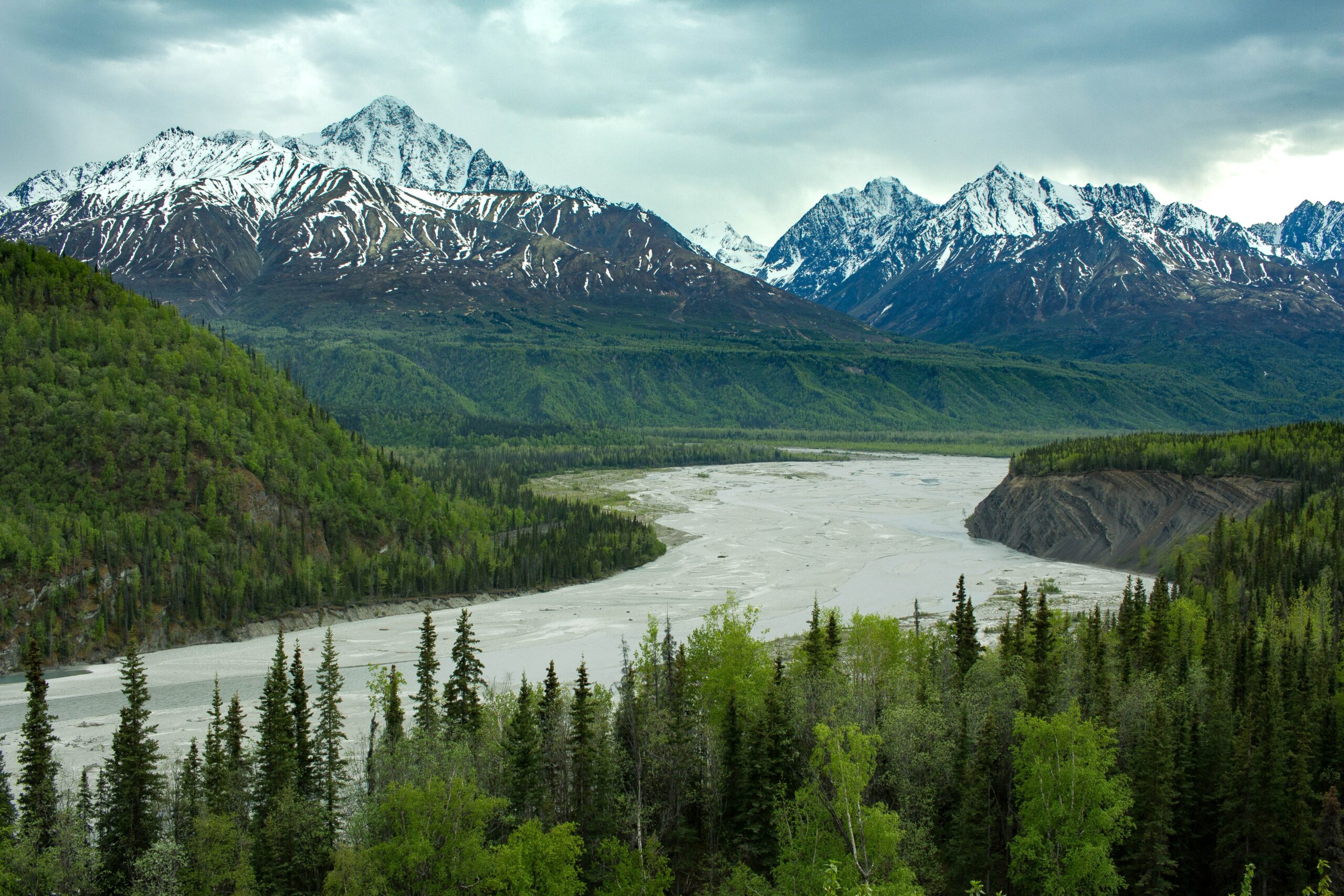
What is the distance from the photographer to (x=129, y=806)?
1836 inches

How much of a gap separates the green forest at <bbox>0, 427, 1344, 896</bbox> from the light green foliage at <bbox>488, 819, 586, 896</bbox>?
0.35 feet

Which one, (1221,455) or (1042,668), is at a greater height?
(1221,455)

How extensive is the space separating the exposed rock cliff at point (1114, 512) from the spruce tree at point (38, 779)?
112614 millimetres

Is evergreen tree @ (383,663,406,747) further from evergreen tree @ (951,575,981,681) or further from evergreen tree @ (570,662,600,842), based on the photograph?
evergreen tree @ (951,575,981,681)

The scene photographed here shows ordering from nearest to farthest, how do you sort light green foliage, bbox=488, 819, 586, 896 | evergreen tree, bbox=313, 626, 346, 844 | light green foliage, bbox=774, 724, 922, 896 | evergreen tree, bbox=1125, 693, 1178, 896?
light green foliage, bbox=774, 724, 922, 896
light green foliage, bbox=488, 819, 586, 896
evergreen tree, bbox=1125, 693, 1178, 896
evergreen tree, bbox=313, 626, 346, 844

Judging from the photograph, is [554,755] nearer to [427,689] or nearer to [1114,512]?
[427,689]

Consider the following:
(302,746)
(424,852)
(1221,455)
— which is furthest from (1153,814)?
(1221,455)

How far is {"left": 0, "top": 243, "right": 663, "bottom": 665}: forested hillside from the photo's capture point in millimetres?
94250

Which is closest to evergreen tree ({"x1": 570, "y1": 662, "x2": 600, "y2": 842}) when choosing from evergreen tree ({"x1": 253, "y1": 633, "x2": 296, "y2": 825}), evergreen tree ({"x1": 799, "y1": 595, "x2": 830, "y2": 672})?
evergreen tree ({"x1": 253, "y1": 633, "x2": 296, "y2": 825})

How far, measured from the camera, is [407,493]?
130125mm

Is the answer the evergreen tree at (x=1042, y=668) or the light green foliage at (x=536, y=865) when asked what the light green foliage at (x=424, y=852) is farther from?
the evergreen tree at (x=1042, y=668)

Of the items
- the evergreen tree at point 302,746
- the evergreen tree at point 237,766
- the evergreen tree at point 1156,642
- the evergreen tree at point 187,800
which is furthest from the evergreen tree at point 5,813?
the evergreen tree at point 1156,642

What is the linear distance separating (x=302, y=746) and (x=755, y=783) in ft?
67.6

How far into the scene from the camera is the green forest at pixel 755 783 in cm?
3891
